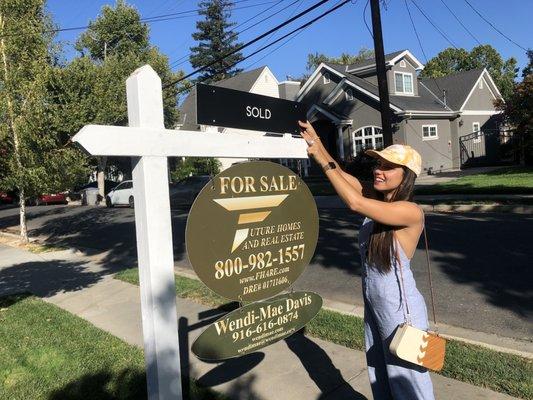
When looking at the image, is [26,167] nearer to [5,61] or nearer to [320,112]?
[5,61]

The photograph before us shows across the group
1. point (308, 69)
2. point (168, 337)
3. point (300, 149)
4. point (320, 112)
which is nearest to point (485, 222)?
point (300, 149)

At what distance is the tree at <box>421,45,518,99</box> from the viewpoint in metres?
60.6

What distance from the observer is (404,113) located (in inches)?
968

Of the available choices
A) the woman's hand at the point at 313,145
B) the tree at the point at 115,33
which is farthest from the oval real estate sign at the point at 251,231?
the tree at the point at 115,33

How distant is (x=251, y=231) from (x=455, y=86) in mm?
31472

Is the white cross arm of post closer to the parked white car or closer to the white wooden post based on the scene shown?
the white wooden post

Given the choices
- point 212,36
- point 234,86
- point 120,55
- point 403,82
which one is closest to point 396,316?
point 403,82

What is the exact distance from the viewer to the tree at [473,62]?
60625 millimetres

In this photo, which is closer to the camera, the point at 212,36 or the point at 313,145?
the point at 313,145

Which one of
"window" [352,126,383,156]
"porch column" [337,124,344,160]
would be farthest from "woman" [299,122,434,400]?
"porch column" [337,124,344,160]

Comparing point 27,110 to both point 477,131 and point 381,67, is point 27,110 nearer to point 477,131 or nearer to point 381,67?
point 381,67

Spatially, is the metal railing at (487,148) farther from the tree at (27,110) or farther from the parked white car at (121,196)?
the tree at (27,110)

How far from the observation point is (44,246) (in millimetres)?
13172

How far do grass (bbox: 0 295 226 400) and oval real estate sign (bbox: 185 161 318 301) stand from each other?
1257 millimetres
